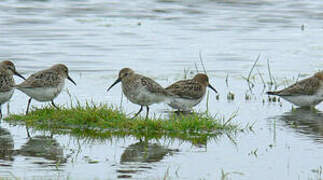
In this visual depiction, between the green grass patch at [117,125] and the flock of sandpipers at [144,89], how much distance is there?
53 centimetres

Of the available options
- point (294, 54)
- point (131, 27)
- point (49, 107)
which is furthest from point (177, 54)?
point (49, 107)

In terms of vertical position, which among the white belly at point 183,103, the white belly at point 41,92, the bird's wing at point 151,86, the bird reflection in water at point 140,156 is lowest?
the bird reflection in water at point 140,156

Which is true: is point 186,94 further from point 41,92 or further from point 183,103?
point 41,92

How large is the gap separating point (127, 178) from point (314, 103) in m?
6.64

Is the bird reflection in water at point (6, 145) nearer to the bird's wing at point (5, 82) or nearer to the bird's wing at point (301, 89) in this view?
the bird's wing at point (5, 82)

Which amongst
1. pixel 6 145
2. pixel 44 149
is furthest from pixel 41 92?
pixel 44 149

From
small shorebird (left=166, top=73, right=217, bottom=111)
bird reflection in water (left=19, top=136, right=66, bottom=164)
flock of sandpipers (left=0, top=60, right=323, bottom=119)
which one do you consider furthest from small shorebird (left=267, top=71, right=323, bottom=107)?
bird reflection in water (left=19, top=136, right=66, bottom=164)

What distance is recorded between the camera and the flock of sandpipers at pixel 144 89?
41.3 feet

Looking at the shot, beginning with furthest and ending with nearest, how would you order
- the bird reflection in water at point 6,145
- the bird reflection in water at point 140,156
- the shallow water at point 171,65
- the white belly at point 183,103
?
the white belly at point 183,103
the bird reflection in water at point 6,145
the shallow water at point 171,65
the bird reflection in water at point 140,156

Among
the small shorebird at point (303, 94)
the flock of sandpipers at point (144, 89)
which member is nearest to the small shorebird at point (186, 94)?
the flock of sandpipers at point (144, 89)

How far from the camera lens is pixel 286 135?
11844 millimetres

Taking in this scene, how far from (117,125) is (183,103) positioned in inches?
92.6

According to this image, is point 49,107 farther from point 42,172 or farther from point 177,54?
point 177,54

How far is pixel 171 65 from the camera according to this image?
18.8 metres
